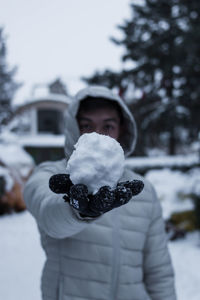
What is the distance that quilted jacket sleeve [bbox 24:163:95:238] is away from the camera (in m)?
0.86

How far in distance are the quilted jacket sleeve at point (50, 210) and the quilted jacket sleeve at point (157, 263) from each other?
2.19 ft

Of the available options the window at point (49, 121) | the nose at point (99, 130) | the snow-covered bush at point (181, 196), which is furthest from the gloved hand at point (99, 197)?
the window at point (49, 121)

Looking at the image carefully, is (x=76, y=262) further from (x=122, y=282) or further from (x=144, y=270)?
(x=144, y=270)

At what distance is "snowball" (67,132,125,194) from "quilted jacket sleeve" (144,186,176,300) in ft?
2.85

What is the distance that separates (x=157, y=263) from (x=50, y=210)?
89 cm

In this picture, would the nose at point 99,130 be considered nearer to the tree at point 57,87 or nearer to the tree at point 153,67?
the tree at point 153,67

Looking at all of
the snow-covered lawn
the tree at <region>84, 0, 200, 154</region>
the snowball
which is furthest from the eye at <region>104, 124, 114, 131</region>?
the tree at <region>84, 0, 200, 154</region>

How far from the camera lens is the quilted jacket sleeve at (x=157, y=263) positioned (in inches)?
59.2

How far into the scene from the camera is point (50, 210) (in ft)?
3.13

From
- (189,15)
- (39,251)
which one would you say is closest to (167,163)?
(189,15)

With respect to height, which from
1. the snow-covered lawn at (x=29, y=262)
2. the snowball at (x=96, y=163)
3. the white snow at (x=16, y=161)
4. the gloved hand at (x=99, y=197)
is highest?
the snowball at (x=96, y=163)

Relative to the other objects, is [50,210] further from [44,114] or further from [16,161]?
[44,114]

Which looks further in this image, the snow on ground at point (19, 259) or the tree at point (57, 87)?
the tree at point (57, 87)

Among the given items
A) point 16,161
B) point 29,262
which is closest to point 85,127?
point 29,262
